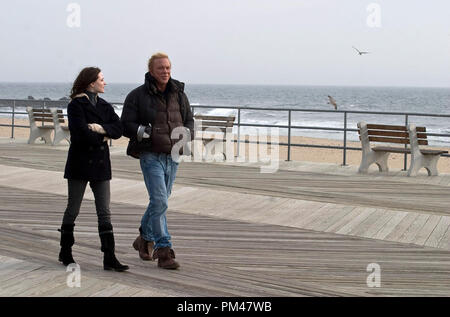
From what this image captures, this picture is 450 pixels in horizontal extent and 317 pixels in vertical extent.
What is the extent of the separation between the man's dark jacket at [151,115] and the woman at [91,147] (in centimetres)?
11

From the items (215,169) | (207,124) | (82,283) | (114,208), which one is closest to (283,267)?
(82,283)

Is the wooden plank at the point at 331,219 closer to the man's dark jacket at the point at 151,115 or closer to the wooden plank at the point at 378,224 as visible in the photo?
the wooden plank at the point at 378,224

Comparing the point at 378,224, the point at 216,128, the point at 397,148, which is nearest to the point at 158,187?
the point at 378,224

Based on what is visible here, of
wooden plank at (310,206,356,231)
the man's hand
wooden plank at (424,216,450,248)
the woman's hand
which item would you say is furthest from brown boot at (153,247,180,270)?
wooden plank at (424,216,450,248)

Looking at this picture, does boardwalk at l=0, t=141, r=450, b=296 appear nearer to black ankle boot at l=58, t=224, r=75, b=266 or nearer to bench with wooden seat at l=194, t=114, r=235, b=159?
black ankle boot at l=58, t=224, r=75, b=266

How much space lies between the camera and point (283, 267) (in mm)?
5664

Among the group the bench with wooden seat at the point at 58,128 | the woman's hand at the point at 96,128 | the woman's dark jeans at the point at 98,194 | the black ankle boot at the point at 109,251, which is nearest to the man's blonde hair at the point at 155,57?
the woman's hand at the point at 96,128

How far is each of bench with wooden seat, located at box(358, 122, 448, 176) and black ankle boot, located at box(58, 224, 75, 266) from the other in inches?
263

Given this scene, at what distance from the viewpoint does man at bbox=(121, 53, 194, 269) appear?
544 centimetres

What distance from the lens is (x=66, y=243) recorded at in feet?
17.9

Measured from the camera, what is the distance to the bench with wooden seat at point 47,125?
14.7m

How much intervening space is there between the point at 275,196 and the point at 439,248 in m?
2.97

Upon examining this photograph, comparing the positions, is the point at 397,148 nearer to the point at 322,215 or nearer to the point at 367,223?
the point at 322,215
